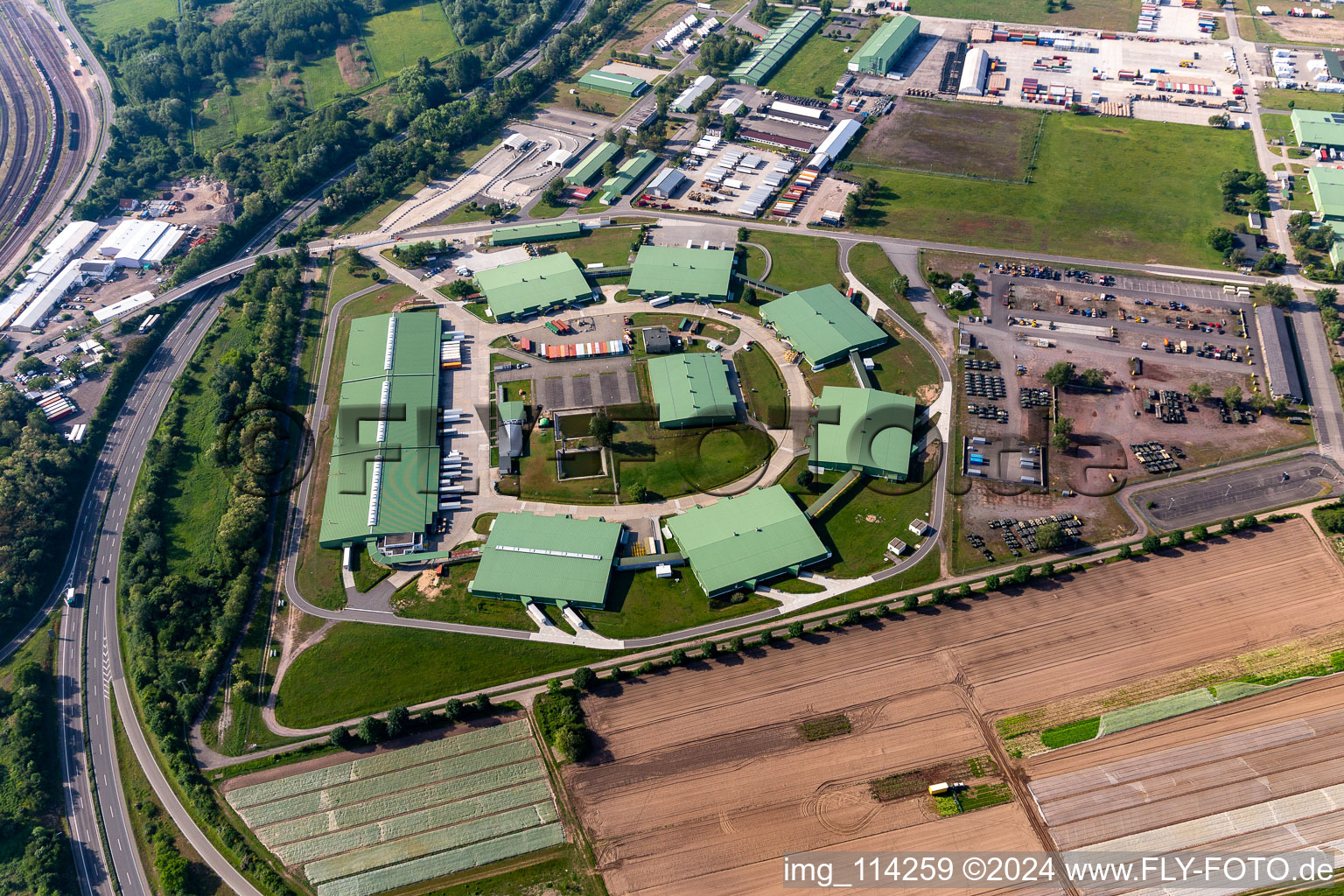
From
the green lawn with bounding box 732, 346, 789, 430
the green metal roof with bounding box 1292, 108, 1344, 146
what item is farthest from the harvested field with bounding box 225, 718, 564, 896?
the green metal roof with bounding box 1292, 108, 1344, 146

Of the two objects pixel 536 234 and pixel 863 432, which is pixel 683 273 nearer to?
pixel 536 234

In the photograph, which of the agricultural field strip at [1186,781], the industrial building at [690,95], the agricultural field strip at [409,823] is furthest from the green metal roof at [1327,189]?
the agricultural field strip at [409,823]

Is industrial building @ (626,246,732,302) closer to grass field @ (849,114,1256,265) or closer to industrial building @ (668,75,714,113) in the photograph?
grass field @ (849,114,1256,265)

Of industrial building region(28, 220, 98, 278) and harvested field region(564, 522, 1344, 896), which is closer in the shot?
harvested field region(564, 522, 1344, 896)

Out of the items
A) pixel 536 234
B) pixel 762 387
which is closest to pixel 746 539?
pixel 762 387

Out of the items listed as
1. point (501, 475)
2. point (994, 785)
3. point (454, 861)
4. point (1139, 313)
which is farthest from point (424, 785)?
point (1139, 313)

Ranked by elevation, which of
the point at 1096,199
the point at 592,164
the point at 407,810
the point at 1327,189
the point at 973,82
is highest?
the point at 973,82

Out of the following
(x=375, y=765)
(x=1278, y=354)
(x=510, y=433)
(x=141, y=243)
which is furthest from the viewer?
(x=141, y=243)
